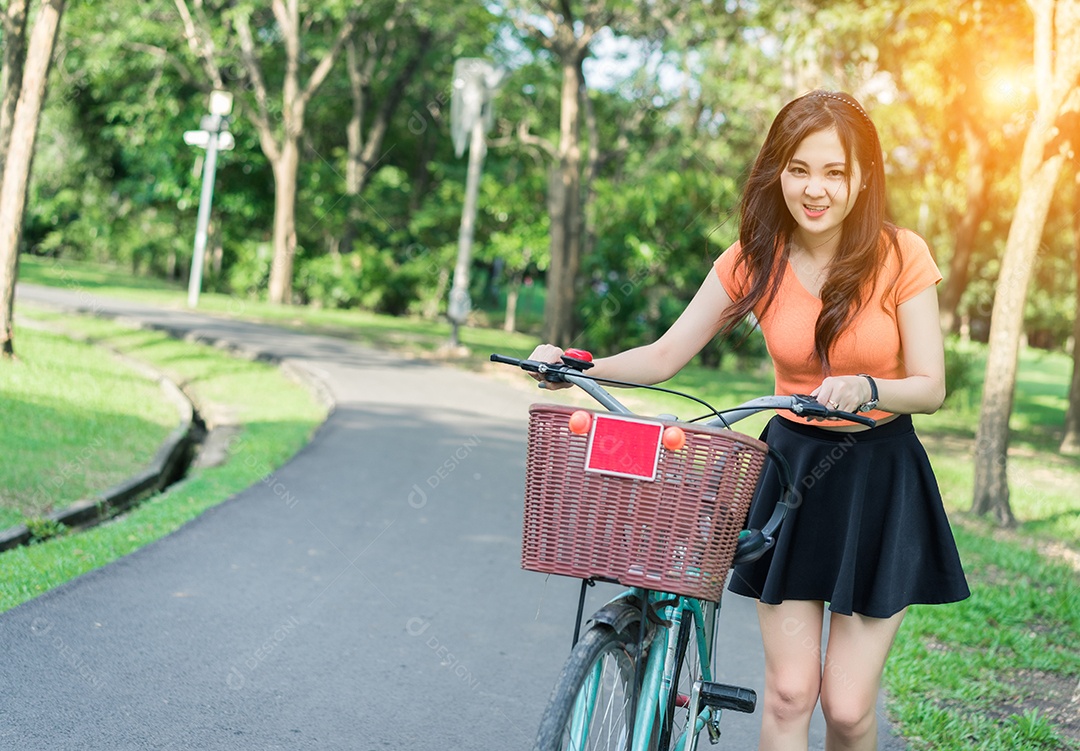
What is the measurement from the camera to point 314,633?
5.18 metres

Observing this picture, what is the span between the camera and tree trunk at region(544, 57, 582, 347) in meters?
19.8

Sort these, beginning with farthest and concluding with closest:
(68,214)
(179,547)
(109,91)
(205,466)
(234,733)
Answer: (68,214), (109,91), (205,466), (179,547), (234,733)

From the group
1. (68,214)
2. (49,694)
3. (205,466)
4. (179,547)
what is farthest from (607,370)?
(68,214)

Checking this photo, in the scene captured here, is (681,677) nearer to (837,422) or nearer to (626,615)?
(626,615)

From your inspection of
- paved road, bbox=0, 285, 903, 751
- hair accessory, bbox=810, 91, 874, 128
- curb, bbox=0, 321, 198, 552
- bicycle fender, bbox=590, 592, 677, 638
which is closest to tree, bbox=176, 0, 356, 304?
curb, bbox=0, 321, 198, 552

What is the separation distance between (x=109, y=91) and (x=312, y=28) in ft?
22.9

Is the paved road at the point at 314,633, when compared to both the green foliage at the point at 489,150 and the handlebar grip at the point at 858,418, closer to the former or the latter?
the handlebar grip at the point at 858,418

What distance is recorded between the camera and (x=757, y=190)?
305cm

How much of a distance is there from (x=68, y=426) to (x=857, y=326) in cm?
803

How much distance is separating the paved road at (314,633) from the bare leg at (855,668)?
1429 mm

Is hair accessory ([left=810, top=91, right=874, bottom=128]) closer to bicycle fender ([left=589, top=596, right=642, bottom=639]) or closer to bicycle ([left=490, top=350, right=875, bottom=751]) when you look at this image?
bicycle ([left=490, top=350, right=875, bottom=751])

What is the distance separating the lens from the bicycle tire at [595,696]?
92.1 inches

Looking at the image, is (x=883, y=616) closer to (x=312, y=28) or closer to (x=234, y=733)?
(x=234, y=733)

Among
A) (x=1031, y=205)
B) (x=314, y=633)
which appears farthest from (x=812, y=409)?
(x=1031, y=205)
